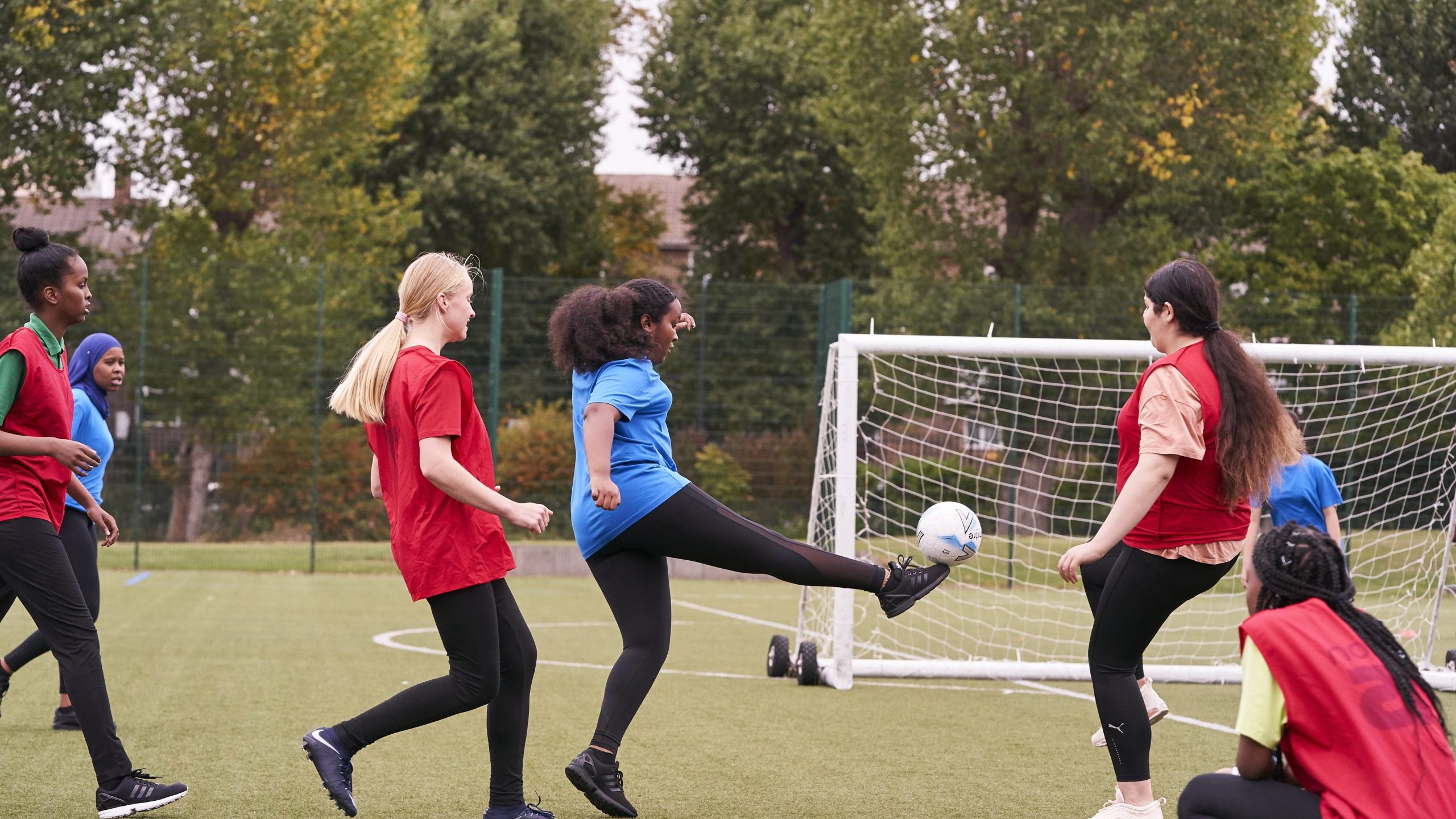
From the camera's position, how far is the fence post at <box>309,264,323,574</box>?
16766 mm

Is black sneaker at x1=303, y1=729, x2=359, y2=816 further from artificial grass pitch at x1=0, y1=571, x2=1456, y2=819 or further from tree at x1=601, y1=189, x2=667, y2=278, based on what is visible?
tree at x1=601, y1=189, x2=667, y2=278

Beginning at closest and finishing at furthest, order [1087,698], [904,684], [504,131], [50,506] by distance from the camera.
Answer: [50,506], [1087,698], [904,684], [504,131]

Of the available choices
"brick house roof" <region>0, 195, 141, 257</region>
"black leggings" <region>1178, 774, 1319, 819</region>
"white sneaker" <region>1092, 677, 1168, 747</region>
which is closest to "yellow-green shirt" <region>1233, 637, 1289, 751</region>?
"black leggings" <region>1178, 774, 1319, 819</region>

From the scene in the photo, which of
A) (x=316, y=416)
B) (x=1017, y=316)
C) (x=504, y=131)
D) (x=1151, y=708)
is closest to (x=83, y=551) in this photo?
(x=1151, y=708)

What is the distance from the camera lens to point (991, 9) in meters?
21.3

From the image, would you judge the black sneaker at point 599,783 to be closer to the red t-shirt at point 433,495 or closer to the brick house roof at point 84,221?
the red t-shirt at point 433,495

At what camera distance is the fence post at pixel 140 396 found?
54.0 ft

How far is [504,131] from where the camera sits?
3089 cm

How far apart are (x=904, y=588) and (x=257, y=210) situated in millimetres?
24060

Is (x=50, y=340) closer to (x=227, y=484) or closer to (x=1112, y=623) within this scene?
(x=1112, y=623)

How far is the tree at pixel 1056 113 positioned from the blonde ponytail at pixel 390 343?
1790 cm

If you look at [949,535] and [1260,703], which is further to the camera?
[949,535]

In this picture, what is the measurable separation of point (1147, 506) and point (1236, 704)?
4227 mm

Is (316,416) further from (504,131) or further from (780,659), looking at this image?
(504,131)
